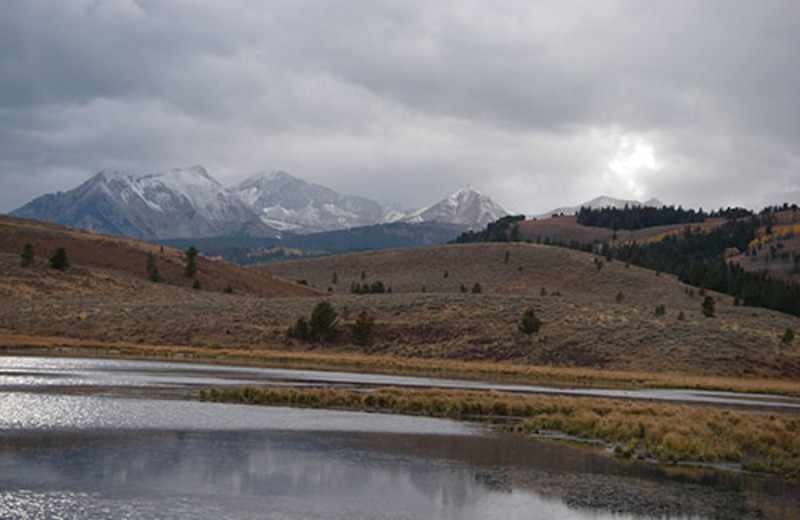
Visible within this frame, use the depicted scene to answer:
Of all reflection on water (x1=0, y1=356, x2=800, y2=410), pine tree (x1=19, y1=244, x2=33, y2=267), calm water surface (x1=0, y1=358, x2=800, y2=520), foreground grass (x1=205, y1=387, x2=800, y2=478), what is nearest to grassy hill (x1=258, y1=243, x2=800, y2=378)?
reflection on water (x1=0, y1=356, x2=800, y2=410)

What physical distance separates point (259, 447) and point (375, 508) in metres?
9.10

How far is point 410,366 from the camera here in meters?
79.6

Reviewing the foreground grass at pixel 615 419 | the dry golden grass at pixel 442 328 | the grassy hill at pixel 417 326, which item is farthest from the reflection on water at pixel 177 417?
the dry golden grass at pixel 442 328

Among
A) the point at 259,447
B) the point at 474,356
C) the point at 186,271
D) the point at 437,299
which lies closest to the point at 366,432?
the point at 259,447

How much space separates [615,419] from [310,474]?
715 inches

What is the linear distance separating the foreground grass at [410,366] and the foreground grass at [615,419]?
2276cm

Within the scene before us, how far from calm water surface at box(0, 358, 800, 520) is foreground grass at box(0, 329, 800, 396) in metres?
35.2

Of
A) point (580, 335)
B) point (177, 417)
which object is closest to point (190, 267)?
point (580, 335)

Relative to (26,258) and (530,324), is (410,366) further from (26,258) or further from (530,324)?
(26,258)

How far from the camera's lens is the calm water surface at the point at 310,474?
21594 millimetres

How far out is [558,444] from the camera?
34.9 m

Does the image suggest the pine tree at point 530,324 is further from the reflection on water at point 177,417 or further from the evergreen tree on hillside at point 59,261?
the evergreen tree on hillside at point 59,261

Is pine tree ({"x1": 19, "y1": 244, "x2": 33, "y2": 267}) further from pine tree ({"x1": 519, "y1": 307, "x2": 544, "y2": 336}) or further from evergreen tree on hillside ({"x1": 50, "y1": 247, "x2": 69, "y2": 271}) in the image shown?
pine tree ({"x1": 519, "y1": 307, "x2": 544, "y2": 336})

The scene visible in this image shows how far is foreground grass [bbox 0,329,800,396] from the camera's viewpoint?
7044cm
